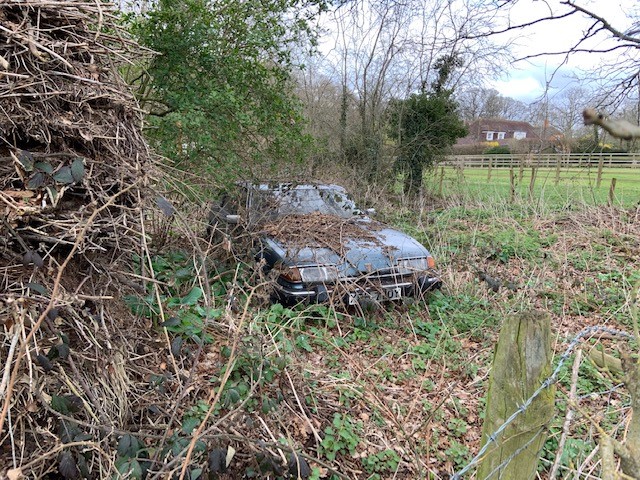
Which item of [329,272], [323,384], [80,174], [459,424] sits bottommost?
[459,424]

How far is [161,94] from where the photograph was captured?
5805 millimetres

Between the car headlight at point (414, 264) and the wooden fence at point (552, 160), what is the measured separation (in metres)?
7.45

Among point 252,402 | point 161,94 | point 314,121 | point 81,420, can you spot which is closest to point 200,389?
point 252,402

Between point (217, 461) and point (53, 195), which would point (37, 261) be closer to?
point (53, 195)

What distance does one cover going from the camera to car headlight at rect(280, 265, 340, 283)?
454 centimetres

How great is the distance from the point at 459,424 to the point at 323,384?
1092 mm

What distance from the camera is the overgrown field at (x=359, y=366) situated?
8.03 feet

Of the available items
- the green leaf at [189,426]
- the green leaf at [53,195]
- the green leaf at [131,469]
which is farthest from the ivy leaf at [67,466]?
the green leaf at [53,195]

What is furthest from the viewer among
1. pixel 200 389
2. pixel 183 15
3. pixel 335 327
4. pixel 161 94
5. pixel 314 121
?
pixel 314 121

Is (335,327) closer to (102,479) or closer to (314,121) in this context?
(102,479)

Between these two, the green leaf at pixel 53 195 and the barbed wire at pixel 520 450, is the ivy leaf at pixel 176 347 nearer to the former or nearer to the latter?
the green leaf at pixel 53 195

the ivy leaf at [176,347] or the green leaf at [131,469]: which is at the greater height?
the ivy leaf at [176,347]

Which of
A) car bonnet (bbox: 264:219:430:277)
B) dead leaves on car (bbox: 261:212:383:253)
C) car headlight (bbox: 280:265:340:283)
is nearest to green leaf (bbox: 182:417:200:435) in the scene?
car headlight (bbox: 280:265:340:283)

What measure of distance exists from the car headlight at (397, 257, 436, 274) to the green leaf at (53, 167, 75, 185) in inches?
140
